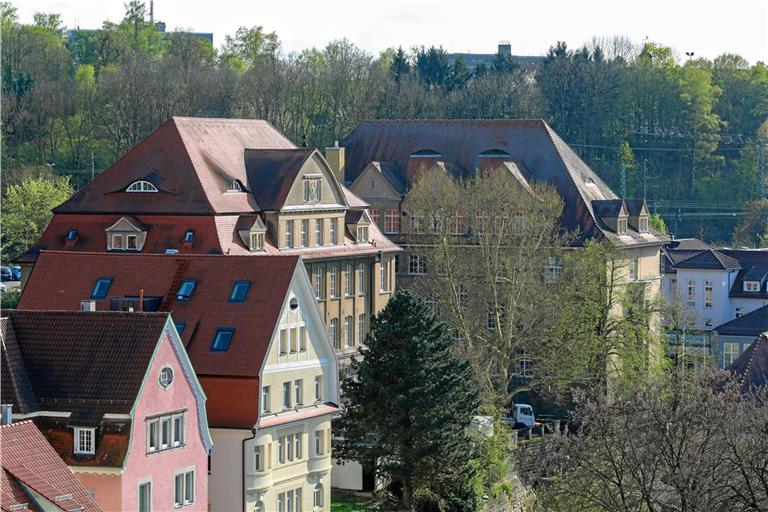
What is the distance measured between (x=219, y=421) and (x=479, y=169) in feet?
125

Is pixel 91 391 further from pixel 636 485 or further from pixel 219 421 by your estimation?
pixel 636 485

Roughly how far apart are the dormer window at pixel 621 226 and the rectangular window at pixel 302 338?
31534 mm

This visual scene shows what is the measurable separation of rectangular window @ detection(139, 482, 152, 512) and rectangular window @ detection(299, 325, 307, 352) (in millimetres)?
10790

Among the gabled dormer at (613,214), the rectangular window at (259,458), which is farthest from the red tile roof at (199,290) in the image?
the gabled dormer at (613,214)

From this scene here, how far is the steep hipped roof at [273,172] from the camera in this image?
74.3 meters

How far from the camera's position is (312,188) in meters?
76.1

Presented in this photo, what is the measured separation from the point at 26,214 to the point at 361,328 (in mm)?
26806

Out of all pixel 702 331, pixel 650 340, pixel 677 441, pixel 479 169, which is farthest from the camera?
pixel 702 331

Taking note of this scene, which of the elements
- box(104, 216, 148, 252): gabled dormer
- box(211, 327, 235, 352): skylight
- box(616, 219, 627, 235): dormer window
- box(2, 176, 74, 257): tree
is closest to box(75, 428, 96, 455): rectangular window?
box(211, 327, 235, 352): skylight

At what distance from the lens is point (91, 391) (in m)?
46.8

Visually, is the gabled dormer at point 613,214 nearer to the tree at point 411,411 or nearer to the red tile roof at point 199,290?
the tree at point 411,411

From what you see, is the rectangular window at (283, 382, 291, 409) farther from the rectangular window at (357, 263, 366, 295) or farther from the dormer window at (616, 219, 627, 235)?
the dormer window at (616, 219, 627, 235)

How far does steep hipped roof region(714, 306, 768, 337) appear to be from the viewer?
92562 mm

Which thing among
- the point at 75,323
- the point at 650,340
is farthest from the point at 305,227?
the point at 75,323
